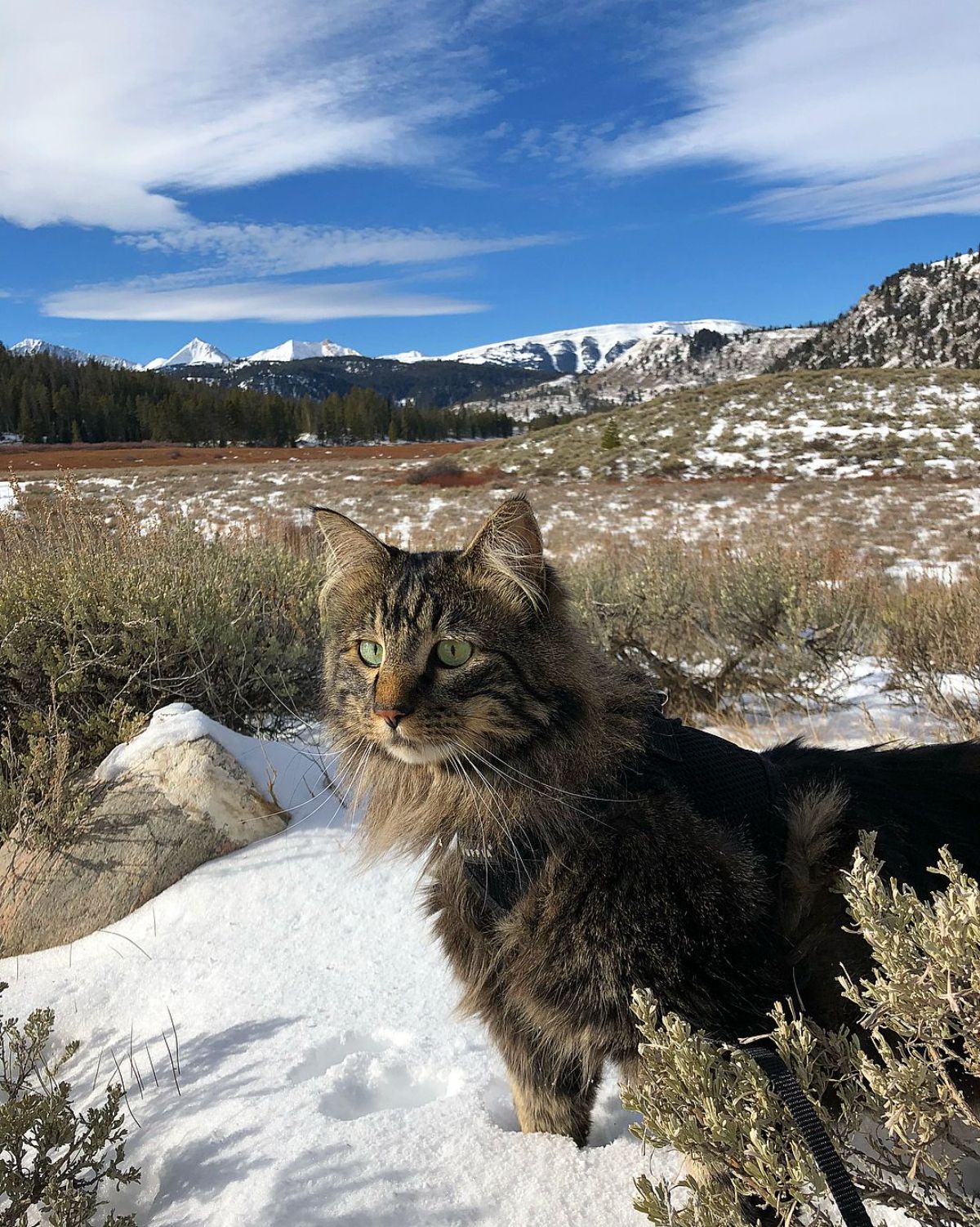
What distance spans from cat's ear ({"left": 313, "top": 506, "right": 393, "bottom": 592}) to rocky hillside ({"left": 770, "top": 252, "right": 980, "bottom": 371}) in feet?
255

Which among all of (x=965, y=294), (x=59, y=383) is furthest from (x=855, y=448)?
(x=59, y=383)

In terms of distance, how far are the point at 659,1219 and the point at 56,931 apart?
9.56 ft

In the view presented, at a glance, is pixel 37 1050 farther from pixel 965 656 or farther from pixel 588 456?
pixel 588 456

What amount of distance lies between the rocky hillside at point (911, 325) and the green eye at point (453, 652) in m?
77.9

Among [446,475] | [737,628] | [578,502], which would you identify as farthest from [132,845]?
[446,475]

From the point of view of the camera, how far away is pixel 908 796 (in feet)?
6.51

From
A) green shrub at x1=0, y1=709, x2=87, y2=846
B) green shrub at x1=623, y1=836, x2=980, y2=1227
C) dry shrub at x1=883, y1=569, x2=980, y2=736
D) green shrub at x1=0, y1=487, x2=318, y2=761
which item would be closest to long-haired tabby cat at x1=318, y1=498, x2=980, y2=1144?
green shrub at x1=623, y1=836, x2=980, y2=1227

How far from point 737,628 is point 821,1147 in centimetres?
482

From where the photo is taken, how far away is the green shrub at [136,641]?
157 inches

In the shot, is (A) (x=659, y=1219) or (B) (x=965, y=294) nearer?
(A) (x=659, y=1219)

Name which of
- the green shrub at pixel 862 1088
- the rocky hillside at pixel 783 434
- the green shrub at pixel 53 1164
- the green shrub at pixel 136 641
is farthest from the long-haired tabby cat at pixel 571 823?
the rocky hillside at pixel 783 434

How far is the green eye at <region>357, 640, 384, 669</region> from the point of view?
202 centimetres

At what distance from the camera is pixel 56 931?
3.12 metres

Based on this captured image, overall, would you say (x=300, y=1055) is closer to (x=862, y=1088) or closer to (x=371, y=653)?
(x=371, y=653)
